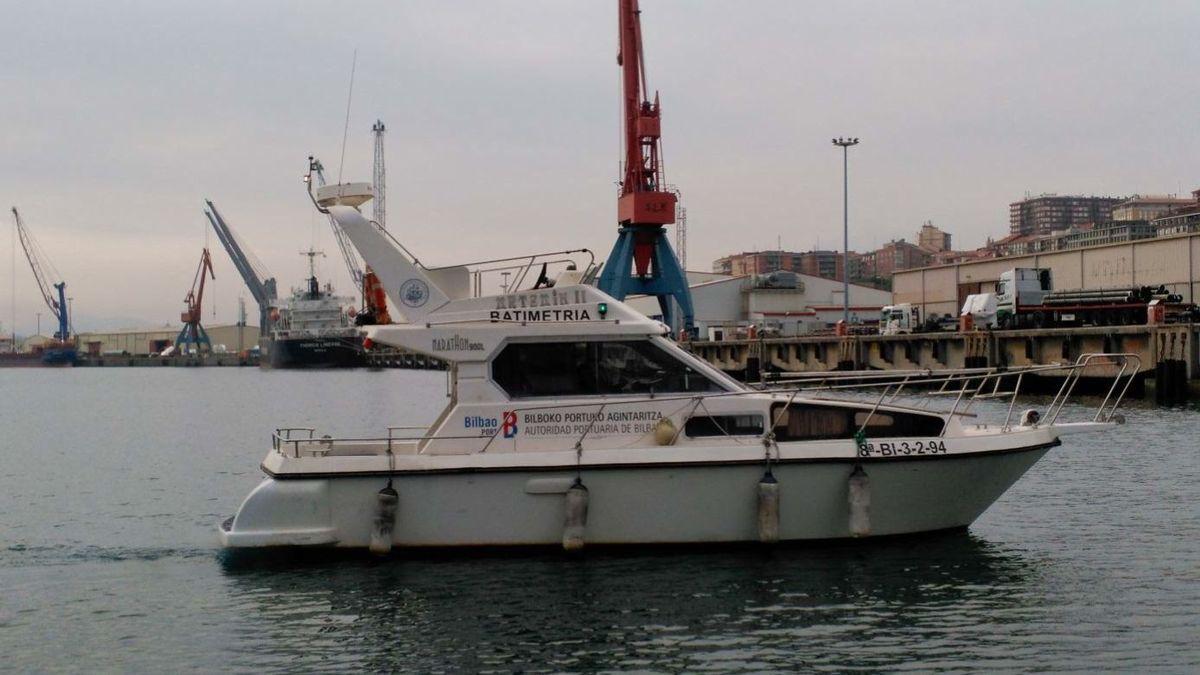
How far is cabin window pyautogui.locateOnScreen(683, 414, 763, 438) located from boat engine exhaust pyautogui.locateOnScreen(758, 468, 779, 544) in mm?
646

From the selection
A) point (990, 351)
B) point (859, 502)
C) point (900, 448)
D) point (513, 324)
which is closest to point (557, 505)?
point (513, 324)

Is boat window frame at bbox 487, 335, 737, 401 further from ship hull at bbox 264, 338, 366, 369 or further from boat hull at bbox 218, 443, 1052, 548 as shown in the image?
ship hull at bbox 264, 338, 366, 369

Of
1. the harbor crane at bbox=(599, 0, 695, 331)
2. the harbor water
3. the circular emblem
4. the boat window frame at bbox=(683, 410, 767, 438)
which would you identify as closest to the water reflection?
the harbor water

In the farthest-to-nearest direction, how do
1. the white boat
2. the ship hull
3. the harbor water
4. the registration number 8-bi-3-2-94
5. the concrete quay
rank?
the ship hull
the concrete quay
the registration number 8-bi-3-2-94
the white boat
the harbor water

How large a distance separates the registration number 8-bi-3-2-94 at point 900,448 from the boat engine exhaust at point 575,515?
10.0ft

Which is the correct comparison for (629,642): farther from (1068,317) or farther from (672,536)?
(1068,317)

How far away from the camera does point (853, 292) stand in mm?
87938

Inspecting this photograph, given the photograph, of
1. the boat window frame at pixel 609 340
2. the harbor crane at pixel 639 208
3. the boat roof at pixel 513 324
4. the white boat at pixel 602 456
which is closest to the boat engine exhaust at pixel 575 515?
the white boat at pixel 602 456

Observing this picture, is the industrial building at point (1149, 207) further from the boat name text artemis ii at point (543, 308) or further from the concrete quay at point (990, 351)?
the boat name text artemis ii at point (543, 308)

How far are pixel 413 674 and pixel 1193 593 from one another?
7794 mm

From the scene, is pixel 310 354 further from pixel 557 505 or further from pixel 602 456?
pixel 602 456

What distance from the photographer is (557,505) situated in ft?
42.7

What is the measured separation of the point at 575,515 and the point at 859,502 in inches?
122

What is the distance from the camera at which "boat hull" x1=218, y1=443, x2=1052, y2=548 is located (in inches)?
508
